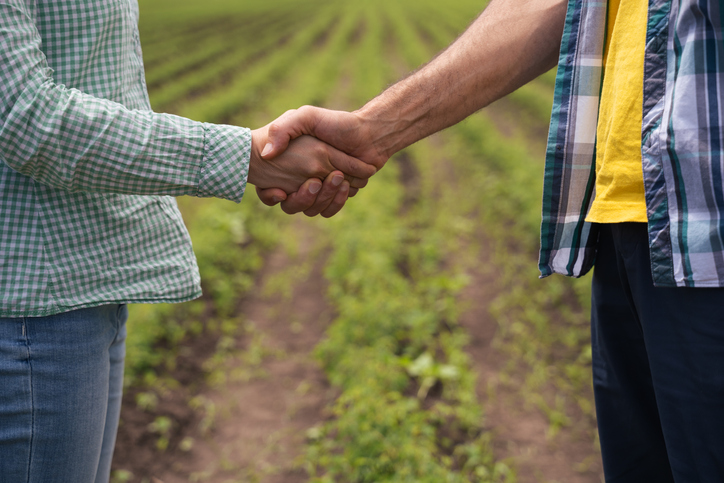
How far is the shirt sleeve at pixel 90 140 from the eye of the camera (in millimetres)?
1150

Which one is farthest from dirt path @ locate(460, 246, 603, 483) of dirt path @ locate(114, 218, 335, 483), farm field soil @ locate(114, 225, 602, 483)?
dirt path @ locate(114, 218, 335, 483)

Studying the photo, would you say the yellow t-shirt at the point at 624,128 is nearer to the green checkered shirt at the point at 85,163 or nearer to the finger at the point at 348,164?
the green checkered shirt at the point at 85,163

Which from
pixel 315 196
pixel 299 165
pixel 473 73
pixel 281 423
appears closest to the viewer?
pixel 473 73

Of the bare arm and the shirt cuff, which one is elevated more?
the bare arm

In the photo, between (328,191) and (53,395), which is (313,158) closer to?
(328,191)

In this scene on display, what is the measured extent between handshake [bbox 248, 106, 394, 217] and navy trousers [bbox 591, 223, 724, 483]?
98 cm

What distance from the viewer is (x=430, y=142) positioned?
9906 millimetres

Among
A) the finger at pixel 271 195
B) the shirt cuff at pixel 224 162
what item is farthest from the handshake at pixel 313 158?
the shirt cuff at pixel 224 162

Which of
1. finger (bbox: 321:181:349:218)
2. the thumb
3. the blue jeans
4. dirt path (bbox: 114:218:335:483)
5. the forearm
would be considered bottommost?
dirt path (bbox: 114:218:335:483)

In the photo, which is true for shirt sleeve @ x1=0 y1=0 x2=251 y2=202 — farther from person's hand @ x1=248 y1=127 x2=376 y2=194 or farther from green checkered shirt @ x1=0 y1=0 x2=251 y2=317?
person's hand @ x1=248 y1=127 x2=376 y2=194

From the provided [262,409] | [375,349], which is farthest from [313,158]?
[262,409]

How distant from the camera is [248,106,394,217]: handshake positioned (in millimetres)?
1882

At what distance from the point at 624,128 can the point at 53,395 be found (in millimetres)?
1397

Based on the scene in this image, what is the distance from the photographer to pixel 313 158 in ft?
6.64
